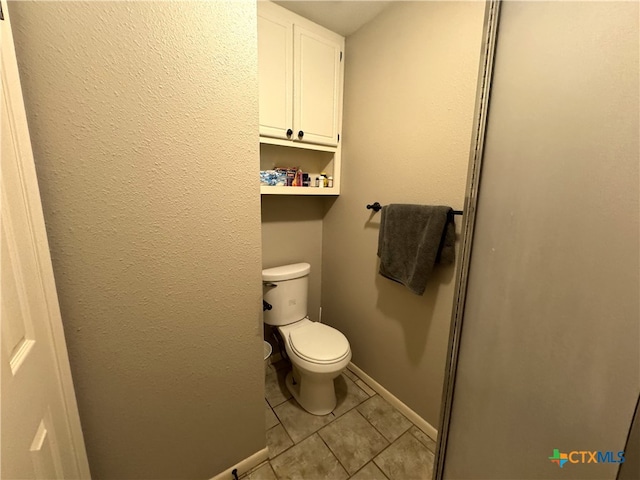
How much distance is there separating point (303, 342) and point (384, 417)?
67 centimetres

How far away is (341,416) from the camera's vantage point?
1.55m

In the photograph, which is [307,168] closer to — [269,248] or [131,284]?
[269,248]

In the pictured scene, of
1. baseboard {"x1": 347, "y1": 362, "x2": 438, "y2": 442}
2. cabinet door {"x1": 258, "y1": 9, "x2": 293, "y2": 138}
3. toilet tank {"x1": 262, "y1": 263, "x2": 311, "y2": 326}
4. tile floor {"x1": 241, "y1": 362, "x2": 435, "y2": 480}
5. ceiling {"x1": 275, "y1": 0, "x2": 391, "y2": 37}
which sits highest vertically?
ceiling {"x1": 275, "y1": 0, "x2": 391, "y2": 37}

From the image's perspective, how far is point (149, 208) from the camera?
2.67ft

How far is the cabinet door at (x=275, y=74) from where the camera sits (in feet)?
4.65

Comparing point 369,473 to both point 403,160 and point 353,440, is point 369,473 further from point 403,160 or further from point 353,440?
point 403,160

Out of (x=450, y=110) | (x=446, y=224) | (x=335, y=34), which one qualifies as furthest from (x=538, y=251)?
(x=335, y=34)

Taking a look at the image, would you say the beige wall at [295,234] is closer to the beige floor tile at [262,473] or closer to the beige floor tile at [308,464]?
the beige floor tile at [308,464]

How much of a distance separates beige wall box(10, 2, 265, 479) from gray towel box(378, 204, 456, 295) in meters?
0.76

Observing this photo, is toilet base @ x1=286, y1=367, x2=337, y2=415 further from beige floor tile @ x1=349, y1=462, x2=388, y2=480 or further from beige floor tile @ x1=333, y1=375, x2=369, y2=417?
beige floor tile @ x1=349, y1=462, x2=388, y2=480

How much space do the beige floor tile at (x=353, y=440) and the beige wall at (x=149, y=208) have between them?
2.10ft

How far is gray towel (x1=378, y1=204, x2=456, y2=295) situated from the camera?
1.23m

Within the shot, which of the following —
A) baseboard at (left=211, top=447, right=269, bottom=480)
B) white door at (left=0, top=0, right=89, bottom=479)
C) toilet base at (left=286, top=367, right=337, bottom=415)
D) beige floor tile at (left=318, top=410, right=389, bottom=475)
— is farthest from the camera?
toilet base at (left=286, top=367, right=337, bottom=415)

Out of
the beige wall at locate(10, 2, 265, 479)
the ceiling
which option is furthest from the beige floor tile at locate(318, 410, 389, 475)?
the ceiling
